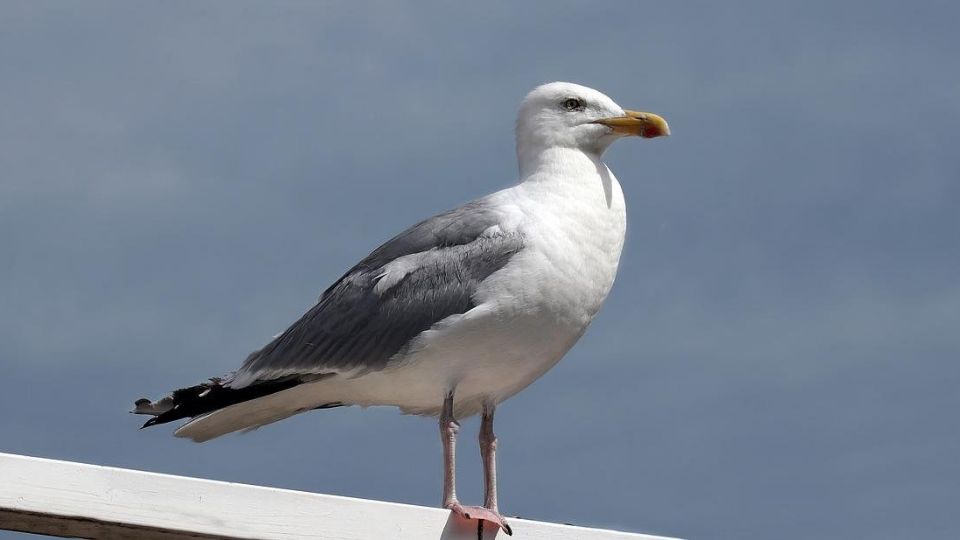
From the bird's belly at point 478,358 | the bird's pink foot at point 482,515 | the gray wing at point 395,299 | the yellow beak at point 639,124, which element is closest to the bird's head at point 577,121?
the yellow beak at point 639,124

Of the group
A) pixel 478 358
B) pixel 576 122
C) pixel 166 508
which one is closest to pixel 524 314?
pixel 478 358

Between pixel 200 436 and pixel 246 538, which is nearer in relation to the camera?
pixel 246 538

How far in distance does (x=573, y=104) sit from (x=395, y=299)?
138 centimetres

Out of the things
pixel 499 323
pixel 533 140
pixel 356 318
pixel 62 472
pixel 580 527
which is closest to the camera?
pixel 62 472

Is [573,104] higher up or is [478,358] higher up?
[573,104]

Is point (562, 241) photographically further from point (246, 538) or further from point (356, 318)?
point (246, 538)

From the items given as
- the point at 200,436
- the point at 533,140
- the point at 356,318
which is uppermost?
the point at 533,140

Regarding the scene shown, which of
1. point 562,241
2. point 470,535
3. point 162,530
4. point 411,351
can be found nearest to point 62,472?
point 162,530

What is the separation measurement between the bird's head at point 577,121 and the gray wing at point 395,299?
0.61m

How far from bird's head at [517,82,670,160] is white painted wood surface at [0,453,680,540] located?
2767mm

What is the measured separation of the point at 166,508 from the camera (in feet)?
14.2

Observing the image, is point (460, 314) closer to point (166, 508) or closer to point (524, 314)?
point (524, 314)

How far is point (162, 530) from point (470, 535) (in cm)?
112

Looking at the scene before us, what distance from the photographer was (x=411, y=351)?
6297 mm
